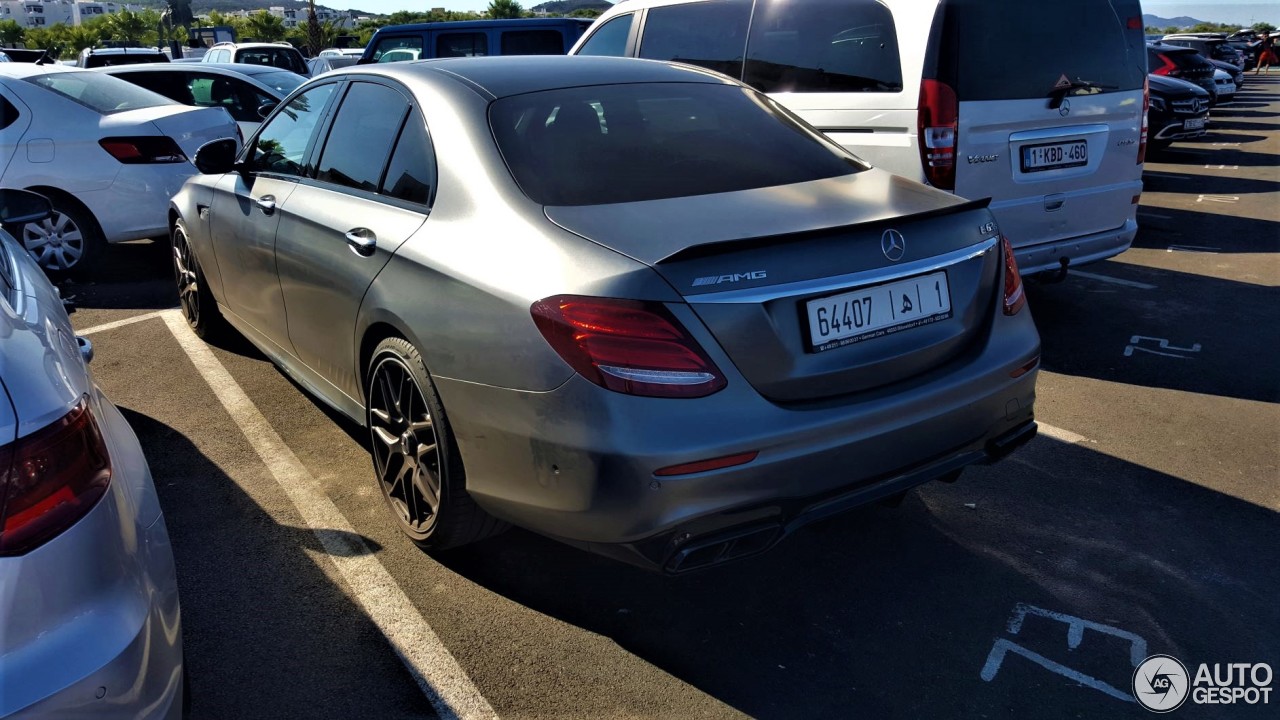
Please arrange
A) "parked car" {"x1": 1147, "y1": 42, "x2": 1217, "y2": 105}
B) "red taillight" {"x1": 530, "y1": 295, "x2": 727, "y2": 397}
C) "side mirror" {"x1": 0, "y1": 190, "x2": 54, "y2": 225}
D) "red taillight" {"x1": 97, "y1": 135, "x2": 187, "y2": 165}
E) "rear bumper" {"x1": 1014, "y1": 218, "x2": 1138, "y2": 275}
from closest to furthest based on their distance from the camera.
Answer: "red taillight" {"x1": 530, "y1": 295, "x2": 727, "y2": 397} < "side mirror" {"x1": 0, "y1": 190, "x2": 54, "y2": 225} < "rear bumper" {"x1": 1014, "y1": 218, "x2": 1138, "y2": 275} < "red taillight" {"x1": 97, "y1": 135, "x2": 187, "y2": 165} < "parked car" {"x1": 1147, "y1": 42, "x2": 1217, "y2": 105}

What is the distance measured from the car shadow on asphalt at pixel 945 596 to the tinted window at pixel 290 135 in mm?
1887

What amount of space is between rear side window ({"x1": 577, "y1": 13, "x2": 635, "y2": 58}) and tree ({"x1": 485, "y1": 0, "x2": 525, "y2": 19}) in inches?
2085

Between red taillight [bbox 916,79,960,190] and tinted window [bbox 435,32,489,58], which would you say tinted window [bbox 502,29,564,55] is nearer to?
tinted window [bbox 435,32,489,58]

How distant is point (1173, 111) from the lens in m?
13.7

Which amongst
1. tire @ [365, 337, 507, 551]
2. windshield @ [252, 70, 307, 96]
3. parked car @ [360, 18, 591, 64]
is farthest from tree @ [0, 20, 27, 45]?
tire @ [365, 337, 507, 551]

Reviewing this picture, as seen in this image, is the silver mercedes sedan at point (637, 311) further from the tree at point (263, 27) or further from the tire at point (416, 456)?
the tree at point (263, 27)

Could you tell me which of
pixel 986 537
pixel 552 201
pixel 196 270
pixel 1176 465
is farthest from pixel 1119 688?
pixel 196 270

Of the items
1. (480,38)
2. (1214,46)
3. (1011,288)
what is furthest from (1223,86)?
(1011,288)

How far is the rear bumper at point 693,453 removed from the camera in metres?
2.41

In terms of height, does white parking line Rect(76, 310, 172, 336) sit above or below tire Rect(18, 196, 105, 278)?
below

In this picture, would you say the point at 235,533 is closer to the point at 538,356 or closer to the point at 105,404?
the point at 105,404

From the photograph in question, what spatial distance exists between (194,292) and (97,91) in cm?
310

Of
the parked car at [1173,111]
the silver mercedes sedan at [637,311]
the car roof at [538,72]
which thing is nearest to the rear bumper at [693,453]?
the silver mercedes sedan at [637,311]

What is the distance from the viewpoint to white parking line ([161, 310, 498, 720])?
2.63 metres
